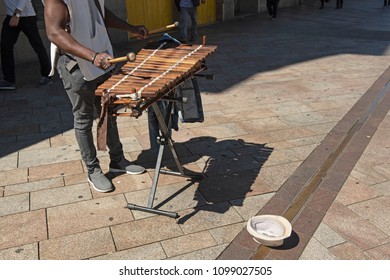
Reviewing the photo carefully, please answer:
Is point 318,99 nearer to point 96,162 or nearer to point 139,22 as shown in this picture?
point 96,162

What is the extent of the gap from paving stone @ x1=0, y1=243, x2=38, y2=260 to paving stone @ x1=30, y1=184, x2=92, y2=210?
59 centimetres

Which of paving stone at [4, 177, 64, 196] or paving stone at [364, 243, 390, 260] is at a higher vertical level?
paving stone at [4, 177, 64, 196]

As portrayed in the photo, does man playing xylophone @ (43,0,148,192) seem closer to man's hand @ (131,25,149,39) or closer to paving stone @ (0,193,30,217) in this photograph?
man's hand @ (131,25,149,39)

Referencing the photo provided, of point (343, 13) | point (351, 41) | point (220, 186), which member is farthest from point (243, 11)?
point (220, 186)

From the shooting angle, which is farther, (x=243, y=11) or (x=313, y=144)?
(x=243, y=11)

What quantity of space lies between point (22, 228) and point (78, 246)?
0.60 metres

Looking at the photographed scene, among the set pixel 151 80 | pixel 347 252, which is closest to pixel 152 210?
pixel 151 80

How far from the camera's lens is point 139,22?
1165 centimetres

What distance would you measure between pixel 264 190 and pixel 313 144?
1.36m

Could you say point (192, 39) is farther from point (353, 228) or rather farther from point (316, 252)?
point (316, 252)

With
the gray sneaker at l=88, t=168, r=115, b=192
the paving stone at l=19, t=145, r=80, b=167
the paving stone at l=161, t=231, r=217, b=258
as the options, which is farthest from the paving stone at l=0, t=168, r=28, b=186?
the paving stone at l=161, t=231, r=217, b=258

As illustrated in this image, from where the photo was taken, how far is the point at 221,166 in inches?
179

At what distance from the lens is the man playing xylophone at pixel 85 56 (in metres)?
3.12

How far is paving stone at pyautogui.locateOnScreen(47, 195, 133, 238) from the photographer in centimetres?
351
